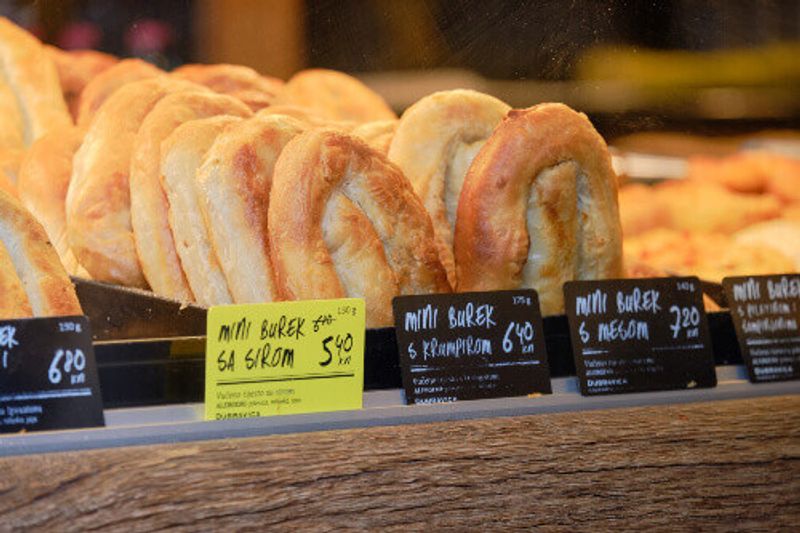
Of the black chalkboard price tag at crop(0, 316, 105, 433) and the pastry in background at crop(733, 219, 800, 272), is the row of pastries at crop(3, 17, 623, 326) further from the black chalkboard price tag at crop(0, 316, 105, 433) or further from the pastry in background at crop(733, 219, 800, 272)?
the pastry in background at crop(733, 219, 800, 272)

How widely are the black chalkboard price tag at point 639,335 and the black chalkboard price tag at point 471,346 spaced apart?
6 cm

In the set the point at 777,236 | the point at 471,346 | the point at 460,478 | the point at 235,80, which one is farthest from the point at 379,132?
the point at 777,236

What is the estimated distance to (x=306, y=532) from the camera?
1.11 m

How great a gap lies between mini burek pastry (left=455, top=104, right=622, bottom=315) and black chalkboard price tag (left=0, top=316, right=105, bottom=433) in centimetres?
53

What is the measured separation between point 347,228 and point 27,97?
0.72 m

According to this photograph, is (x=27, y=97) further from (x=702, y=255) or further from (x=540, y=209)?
(x=702, y=255)

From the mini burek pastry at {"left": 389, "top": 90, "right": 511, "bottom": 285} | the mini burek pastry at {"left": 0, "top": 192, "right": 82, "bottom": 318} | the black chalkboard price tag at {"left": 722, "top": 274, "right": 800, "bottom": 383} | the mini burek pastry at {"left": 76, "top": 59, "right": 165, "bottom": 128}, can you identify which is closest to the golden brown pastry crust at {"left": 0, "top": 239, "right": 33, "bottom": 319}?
the mini burek pastry at {"left": 0, "top": 192, "right": 82, "bottom": 318}

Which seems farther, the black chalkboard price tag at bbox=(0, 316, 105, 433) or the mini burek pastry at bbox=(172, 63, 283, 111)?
the mini burek pastry at bbox=(172, 63, 283, 111)

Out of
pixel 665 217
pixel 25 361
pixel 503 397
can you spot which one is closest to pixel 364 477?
pixel 503 397

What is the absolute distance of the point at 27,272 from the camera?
44.2 inches

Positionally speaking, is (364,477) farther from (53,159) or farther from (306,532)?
(53,159)

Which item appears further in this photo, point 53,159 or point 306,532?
point 53,159

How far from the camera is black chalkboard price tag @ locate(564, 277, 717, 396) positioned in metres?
1.25

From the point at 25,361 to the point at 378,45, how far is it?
722 mm
